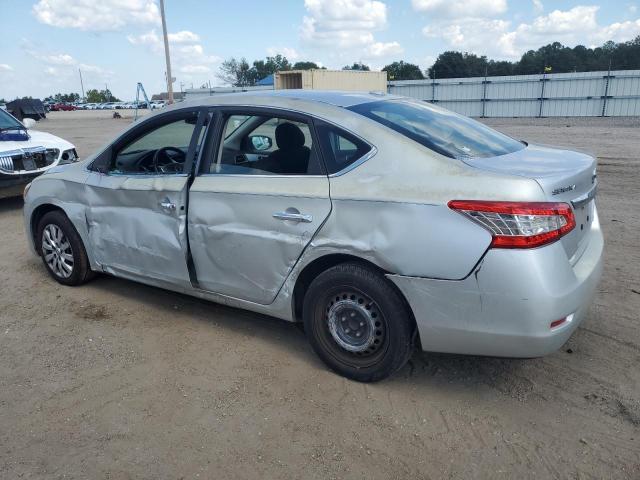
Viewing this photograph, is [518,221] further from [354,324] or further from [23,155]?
[23,155]

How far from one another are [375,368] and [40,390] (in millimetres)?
2089

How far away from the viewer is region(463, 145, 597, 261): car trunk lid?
2738mm

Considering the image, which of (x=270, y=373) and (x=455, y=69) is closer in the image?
(x=270, y=373)

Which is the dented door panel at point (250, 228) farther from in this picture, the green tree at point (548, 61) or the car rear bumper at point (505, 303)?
the green tree at point (548, 61)

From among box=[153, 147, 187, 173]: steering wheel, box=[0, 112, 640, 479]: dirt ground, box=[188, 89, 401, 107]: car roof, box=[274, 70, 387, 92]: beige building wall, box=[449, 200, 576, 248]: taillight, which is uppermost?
box=[274, 70, 387, 92]: beige building wall

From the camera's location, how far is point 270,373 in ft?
11.5

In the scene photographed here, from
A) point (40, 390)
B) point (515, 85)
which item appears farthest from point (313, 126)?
point (515, 85)

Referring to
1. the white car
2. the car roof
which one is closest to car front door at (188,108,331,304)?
the car roof

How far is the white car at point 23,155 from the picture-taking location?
7.78 metres

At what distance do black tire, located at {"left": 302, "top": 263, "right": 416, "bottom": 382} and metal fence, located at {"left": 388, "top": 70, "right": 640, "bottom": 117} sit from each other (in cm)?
2732

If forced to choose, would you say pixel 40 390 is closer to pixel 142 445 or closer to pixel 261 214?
pixel 142 445

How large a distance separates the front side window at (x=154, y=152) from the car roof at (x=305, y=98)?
40 centimetres

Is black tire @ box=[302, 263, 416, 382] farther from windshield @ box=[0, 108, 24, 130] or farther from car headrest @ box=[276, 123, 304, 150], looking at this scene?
windshield @ box=[0, 108, 24, 130]

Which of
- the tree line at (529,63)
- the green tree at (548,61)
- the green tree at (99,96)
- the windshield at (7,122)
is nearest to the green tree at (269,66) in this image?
the tree line at (529,63)
